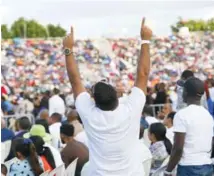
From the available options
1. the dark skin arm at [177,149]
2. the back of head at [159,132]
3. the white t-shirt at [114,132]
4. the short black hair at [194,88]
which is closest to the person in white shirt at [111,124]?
the white t-shirt at [114,132]

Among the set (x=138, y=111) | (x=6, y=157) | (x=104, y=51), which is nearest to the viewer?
(x=138, y=111)

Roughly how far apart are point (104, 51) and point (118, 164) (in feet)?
109

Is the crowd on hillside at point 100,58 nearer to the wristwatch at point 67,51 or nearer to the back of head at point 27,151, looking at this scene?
the back of head at point 27,151

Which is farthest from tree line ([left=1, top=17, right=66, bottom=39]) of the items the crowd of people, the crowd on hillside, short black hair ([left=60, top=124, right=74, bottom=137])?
short black hair ([left=60, top=124, right=74, bottom=137])

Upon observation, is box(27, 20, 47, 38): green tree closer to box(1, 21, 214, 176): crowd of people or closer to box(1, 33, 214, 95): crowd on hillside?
box(1, 33, 214, 95): crowd on hillside

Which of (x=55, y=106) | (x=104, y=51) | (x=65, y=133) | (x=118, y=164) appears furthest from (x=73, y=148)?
(x=104, y=51)

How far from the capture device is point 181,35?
39.5 m

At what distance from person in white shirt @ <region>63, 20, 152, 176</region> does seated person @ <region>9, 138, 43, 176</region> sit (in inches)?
70.8

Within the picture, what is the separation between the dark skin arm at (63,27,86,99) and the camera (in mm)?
4352

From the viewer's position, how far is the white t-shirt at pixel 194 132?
5512 mm

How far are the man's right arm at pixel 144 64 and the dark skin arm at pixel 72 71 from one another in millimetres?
387

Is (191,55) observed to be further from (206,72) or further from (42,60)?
(42,60)

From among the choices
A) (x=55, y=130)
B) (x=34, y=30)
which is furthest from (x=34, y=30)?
(x=55, y=130)

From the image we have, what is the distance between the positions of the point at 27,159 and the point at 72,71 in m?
2.03
